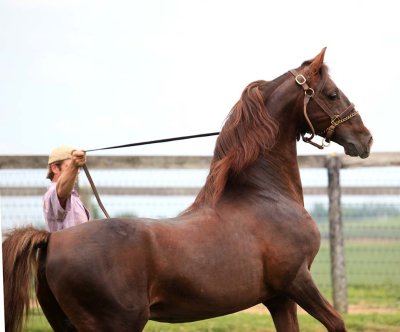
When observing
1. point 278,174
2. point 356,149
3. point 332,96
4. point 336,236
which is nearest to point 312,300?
point 278,174

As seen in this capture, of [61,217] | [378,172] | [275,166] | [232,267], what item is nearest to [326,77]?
[275,166]

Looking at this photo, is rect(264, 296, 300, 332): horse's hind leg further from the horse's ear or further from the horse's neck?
the horse's ear

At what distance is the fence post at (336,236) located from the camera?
952cm

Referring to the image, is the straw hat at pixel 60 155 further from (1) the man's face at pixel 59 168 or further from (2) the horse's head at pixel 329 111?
(2) the horse's head at pixel 329 111

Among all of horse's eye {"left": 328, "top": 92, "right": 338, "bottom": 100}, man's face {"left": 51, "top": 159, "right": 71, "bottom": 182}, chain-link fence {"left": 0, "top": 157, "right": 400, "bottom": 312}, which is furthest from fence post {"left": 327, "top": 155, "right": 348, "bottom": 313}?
man's face {"left": 51, "top": 159, "right": 71, "bottom": 182}

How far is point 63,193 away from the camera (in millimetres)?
5797

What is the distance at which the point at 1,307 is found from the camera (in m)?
4.89

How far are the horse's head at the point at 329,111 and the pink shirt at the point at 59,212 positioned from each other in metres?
1.65

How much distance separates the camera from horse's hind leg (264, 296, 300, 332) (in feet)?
19.5

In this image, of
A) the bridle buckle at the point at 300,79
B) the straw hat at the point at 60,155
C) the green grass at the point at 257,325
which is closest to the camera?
the bridle buckle at the point at 300,79

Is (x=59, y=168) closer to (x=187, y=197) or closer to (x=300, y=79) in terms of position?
(x=300, y=79)

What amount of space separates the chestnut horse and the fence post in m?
3.64

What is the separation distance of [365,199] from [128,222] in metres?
5.60

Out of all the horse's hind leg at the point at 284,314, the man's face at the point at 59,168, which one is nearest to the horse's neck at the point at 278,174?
the horse's hind leg at the point at 284,314
